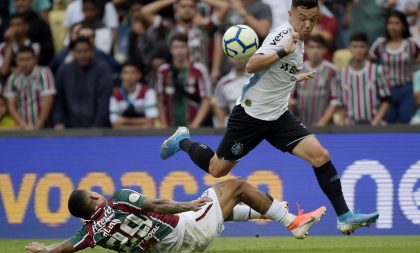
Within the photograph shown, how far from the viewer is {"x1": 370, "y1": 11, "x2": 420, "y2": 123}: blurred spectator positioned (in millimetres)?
15453

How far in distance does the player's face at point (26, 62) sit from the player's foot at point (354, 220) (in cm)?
755

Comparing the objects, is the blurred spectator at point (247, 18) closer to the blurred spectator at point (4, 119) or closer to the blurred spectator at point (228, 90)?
the blurred spectator at point (228, 90)

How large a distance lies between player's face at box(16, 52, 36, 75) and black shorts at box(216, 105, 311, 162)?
21.0ft

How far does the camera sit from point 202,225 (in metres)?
10.1

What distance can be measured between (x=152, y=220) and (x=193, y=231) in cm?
51

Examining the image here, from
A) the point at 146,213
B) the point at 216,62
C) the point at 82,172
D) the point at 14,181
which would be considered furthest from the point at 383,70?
the point at 146,213

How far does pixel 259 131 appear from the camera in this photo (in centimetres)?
1096

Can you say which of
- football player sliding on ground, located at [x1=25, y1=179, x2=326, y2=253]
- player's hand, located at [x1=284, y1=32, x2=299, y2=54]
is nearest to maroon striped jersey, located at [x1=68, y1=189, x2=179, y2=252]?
football player sliding on ground, located at [x1=25, y1=179, x2=326, y2=253]

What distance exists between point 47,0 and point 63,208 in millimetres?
5754

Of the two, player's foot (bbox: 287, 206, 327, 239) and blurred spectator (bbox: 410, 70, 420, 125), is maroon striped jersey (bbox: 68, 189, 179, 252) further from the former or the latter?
blurred spectator (bbox: 410, 70, 420, 125)

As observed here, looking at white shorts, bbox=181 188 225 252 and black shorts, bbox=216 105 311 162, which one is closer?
white shorts, bbox=181 188 225 252

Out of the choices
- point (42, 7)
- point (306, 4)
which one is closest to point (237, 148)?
point (306, 4)

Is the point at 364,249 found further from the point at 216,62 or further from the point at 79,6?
the point at 79,6

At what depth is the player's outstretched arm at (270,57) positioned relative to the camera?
10328 millimetres
